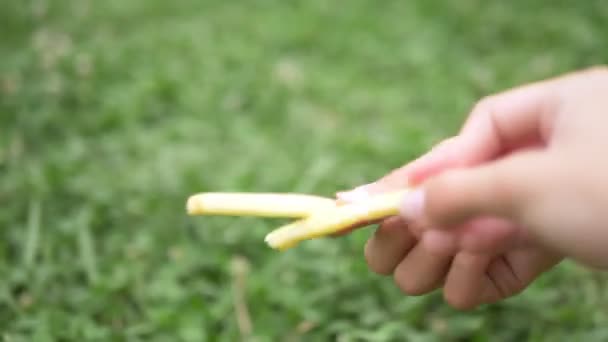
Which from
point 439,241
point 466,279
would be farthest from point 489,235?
point 466,279

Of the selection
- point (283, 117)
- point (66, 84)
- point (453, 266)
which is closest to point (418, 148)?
point (283, 117)

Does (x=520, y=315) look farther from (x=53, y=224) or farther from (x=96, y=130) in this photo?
(x=96, y=130)

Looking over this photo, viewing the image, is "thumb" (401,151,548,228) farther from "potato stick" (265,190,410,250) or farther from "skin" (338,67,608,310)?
"potato stick" (265,190,410,250)

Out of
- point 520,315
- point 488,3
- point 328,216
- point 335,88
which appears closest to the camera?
point 328,216

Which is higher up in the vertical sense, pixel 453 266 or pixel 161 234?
pixel 161 234

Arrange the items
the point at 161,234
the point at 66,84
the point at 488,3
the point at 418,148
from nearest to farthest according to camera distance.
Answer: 1. the point at 161,234
2. the point at 418,148
3. the point at 66,84
4. the point at 488,3

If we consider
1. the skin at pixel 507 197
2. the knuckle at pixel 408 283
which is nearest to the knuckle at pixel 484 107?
the skin at pixel 507 197
